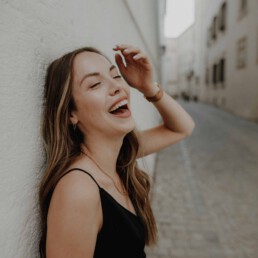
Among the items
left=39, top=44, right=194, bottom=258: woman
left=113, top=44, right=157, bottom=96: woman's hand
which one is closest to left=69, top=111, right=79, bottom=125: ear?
left=39, top=44, right=194, bottom=258: woman

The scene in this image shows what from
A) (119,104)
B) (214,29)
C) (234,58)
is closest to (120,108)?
(119,104)

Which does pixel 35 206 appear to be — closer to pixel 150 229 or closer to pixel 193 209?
pixel 150 229

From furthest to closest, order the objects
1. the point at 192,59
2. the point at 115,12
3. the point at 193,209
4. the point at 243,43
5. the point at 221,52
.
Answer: the point at 192,59 < the point at 221,52 < the point at 243,43 < the point at 193,209 < the point at 115,12

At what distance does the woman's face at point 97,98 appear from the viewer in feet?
4.21

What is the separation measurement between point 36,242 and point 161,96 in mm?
1182

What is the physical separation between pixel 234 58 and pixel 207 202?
14328 millimetres

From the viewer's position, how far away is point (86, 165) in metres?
1.27

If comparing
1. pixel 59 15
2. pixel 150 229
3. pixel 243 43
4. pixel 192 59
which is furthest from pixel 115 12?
pixel 192 59

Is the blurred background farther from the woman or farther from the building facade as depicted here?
the building facade

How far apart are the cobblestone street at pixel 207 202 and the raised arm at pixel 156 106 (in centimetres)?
137

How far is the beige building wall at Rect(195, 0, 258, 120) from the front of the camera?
13.9 m

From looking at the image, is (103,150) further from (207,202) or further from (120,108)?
(207,202)

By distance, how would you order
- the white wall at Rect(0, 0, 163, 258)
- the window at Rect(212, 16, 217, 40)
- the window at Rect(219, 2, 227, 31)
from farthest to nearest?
1. the window at Rect(212, 16, 217, 40)
2. the window at Rect(219, 2, 227, 31)
3. the white wall at Rect(0, 0, 163, 258)

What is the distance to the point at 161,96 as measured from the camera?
76.9 inches
